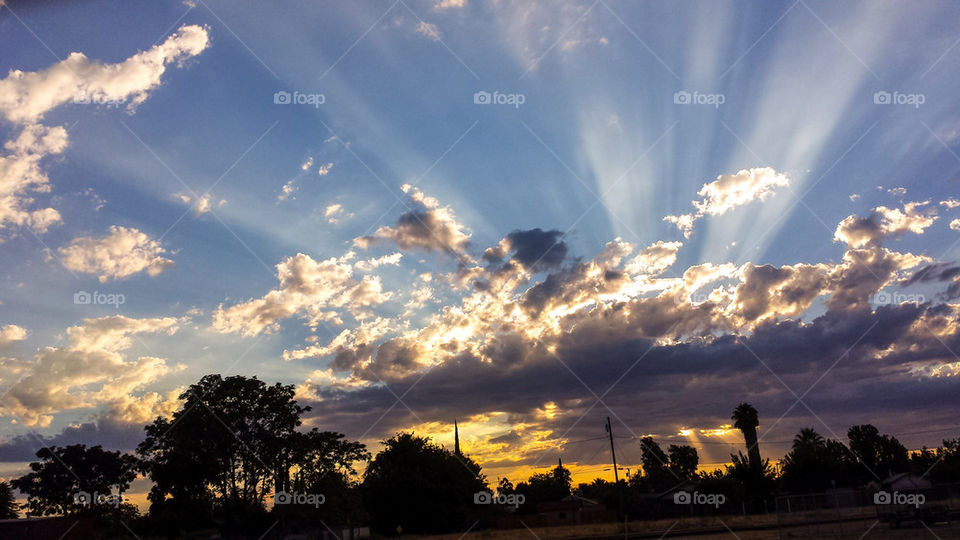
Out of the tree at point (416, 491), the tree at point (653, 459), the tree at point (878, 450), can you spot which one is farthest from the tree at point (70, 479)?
the tree at point (878, 450)

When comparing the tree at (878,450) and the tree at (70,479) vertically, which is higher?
the tree at (70,479)

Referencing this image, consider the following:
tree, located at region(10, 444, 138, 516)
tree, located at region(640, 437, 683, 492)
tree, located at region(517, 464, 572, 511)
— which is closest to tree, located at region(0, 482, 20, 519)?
tree, located at region(10, 444, 138, 516)

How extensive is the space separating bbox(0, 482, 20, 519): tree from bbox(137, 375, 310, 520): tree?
35091mm

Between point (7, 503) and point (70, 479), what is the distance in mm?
8989

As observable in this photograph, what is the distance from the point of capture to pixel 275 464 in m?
62.5

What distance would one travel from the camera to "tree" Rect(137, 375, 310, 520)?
191ft

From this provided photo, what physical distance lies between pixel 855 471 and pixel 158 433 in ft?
356

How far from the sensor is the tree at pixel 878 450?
13952 cm

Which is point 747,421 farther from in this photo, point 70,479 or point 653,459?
point 70,479

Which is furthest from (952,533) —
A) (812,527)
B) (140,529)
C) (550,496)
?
(550,496)

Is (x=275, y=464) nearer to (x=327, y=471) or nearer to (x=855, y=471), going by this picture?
(x=327, y=471)

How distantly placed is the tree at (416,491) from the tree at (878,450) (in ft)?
364

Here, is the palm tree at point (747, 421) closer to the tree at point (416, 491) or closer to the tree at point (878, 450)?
the tree at point (878, 450)

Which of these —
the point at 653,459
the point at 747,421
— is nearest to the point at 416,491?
the point at 747,421
